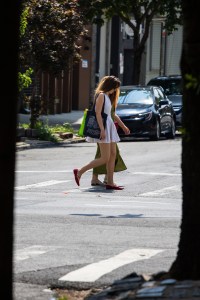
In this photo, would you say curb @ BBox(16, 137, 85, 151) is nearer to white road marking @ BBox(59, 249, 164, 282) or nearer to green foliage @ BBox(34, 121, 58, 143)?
green foliage @ BBox(34, 121, 58, 143)

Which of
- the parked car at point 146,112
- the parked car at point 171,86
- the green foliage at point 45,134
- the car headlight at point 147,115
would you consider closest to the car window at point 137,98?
the parked car at point 146,112

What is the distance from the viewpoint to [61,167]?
23.5m

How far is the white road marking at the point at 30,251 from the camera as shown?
10.9 m

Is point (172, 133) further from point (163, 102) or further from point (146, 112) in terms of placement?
point (146, 112)

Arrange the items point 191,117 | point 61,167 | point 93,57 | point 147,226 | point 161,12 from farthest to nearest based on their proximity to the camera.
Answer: point 93,57
point 161,12
point 61,167
point 147,226
point 191,117

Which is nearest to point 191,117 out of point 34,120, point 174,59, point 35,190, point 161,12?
point 35,190

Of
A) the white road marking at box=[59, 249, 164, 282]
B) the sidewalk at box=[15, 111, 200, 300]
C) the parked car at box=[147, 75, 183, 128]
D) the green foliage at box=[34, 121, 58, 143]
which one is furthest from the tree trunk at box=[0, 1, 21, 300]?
the parked car at box=[147, 75, 183, 128]

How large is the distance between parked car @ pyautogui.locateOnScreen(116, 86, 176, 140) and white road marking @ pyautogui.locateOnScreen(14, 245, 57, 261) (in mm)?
20959

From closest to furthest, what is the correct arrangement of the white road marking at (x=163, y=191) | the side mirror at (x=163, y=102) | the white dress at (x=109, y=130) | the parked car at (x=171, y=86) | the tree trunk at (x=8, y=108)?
the tree trunk at (x=8, y=108)
the white road marking at (x=163, y=191)
the white dress at (x=109, y=130)
the side mirror at (x=163, y=102)
the parked car at (x=171, y=86)

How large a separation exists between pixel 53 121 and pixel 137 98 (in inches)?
341

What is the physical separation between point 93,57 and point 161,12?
42.4 feet

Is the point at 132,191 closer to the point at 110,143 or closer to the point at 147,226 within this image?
the point at 110,143

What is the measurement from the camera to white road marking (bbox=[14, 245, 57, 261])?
10876 mm

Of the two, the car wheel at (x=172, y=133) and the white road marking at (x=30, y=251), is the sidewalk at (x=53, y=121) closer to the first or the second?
the car wheel at (x=172, y=133)
